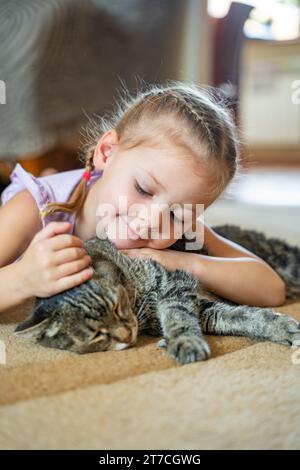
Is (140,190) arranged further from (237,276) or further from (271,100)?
(271,100)

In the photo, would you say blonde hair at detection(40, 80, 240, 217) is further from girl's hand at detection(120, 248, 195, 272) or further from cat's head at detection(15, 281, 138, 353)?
cat's head at detection(15, 281, 138, 353)

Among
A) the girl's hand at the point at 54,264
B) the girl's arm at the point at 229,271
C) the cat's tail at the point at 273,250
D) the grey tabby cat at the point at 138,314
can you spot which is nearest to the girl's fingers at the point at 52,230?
the girl's hand at the point at 54,264

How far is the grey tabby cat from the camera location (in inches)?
38.4

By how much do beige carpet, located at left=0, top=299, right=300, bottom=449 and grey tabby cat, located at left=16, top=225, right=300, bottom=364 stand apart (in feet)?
0.10

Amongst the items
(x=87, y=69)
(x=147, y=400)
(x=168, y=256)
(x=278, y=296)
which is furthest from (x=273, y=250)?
(x=87, y=69)

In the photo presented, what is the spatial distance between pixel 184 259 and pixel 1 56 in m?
1.40

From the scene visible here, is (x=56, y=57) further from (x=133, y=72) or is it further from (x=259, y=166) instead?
(x=259, y=166)

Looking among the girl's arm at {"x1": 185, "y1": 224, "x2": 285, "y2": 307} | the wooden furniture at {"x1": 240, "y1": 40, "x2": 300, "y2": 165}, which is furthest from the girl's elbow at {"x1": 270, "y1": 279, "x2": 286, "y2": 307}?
the wooden furniture at {"x1": 240, "y1": 40, "x2": 300, "y2": 165}

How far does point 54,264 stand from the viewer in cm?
102

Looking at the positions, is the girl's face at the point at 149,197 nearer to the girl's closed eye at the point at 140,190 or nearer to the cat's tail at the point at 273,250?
the girl's closed eye at the point at 140,190

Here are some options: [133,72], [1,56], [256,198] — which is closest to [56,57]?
[1,56]

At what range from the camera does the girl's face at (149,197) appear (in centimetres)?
118

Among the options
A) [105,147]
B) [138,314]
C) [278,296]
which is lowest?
[278,296]

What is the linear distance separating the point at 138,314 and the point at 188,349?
182 mm
